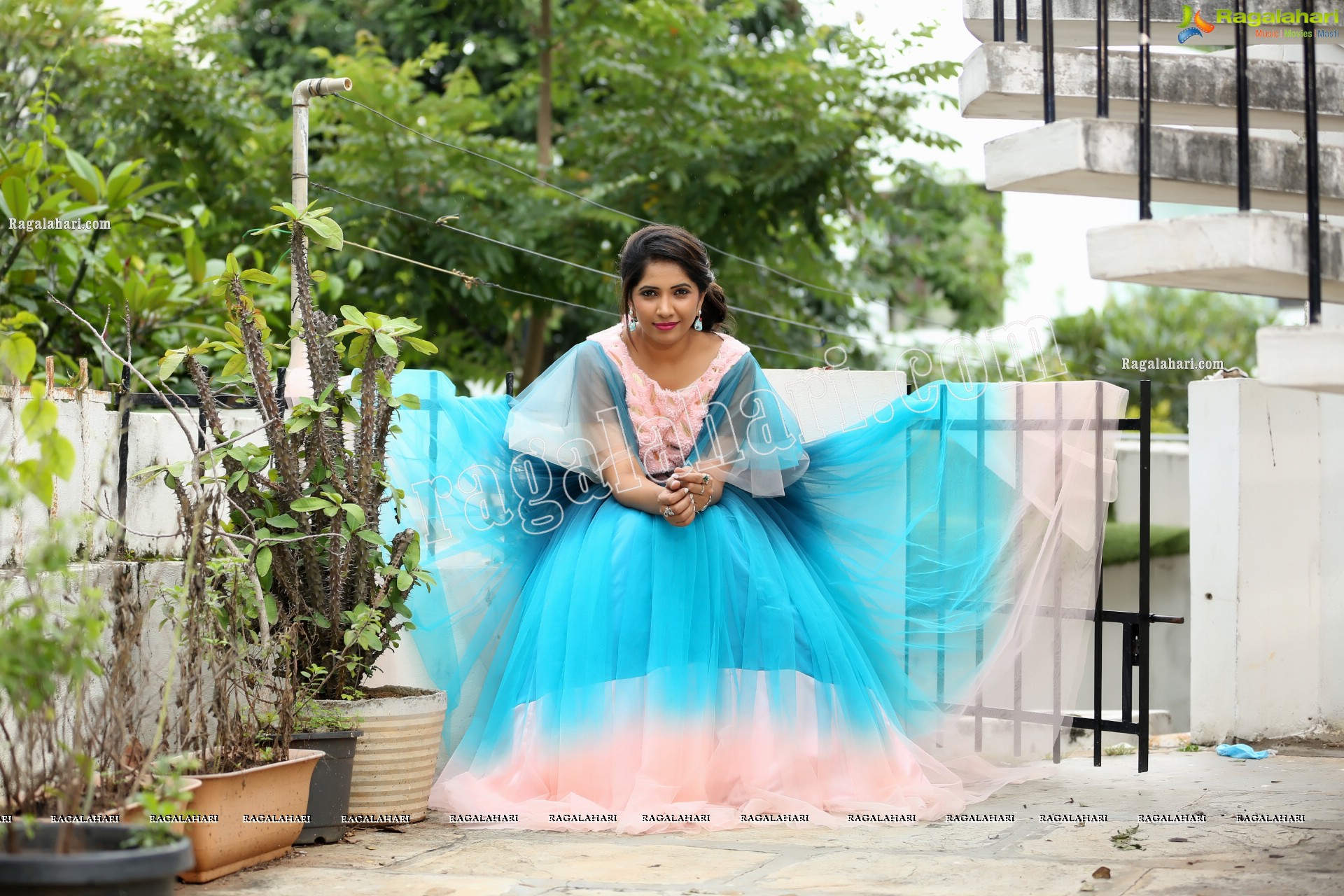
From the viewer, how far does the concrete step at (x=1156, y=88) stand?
130 inches

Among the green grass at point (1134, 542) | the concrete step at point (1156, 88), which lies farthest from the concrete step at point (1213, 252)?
the green grass at point (1134, 542)

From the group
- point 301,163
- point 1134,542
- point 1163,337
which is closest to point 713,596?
point 301,163

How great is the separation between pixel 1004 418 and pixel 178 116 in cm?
531

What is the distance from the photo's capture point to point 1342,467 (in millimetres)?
4559

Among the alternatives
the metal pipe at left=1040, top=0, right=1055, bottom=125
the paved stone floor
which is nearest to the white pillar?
the paved stone floor

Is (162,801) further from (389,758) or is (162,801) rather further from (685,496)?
(685,496)

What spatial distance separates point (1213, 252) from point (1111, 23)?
4.47 ft

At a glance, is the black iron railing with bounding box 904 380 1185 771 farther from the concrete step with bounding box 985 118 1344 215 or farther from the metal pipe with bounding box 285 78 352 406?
the metal pipe with bounding box 285 78 352 406

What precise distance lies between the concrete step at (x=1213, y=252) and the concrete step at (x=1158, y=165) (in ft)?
0.64

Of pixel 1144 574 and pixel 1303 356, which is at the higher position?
Result: pixel 1303 356

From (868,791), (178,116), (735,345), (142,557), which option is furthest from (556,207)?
(868,791)

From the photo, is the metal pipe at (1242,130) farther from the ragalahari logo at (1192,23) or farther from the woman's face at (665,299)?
the woman's face at (665,299)

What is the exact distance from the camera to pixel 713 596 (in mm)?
3568

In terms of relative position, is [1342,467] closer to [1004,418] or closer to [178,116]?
[1004,418]
